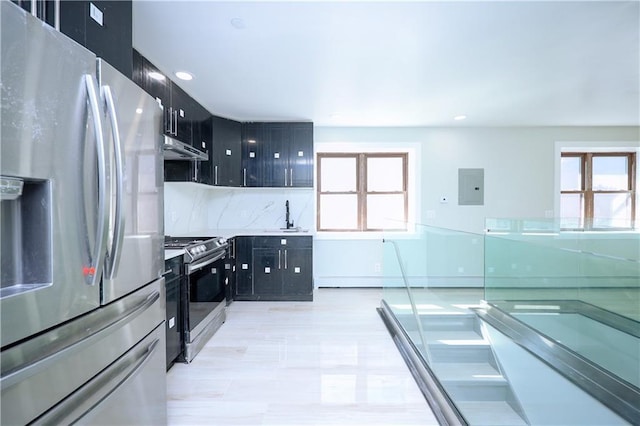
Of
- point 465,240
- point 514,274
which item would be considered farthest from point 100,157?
point 514,274

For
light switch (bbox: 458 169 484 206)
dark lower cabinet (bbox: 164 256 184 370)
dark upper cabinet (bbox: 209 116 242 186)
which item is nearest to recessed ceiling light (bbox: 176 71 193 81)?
dark upper cabinet (bbox: 209 116 242 186)

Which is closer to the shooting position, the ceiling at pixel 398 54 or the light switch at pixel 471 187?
the ceiling at pixel 398 54

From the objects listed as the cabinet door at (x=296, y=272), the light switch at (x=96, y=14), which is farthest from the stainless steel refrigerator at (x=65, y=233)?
the cabinet door at (x=296, y=272)

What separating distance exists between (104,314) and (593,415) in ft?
11.6

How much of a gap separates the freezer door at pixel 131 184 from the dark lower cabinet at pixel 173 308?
2.40ft

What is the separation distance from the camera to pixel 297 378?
6.66 feet

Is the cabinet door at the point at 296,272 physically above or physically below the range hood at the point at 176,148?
below

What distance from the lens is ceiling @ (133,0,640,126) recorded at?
5.48 feet

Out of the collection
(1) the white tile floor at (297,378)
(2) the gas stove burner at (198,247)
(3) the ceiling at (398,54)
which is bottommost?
(1) the white tile floor at (297,378)

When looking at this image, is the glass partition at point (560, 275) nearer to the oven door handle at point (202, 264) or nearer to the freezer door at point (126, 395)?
the oven door handle at point (202, 264)

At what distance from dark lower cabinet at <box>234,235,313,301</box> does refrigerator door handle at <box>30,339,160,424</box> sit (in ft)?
7.81

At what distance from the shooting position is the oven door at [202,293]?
228 cm

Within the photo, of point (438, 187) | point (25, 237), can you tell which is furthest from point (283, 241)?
point (25, 237)

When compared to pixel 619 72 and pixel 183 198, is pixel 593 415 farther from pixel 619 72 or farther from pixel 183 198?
pixel 183 198
